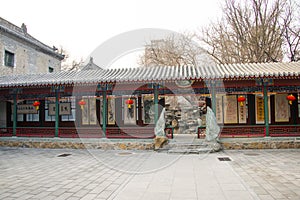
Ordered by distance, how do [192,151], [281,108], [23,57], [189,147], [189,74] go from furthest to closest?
[23,57], [281,108], [189,74], [189,147], [192,151]

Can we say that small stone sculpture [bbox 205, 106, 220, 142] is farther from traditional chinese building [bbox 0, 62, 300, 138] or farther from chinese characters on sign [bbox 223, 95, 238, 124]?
chinese characters on sign [bbox 223, 95, 238, 124]

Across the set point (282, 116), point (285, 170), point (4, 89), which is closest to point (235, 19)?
point (282, 116)

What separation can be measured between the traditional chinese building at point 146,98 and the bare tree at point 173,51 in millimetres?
9354

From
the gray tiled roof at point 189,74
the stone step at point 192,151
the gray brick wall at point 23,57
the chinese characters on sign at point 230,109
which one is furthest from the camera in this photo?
the gray brick wall at point 23,57

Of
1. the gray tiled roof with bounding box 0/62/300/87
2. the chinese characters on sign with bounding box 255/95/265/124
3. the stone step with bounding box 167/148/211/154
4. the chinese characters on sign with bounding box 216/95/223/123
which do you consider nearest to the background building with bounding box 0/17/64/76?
the gray tiled roof with bounding box 0/62/300/87

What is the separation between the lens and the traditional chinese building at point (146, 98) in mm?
9672

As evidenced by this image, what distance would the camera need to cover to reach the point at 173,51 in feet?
69.4

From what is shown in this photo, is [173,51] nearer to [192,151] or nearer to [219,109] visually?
[219,109]

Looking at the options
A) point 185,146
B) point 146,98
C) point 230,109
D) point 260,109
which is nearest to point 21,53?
point 146,98

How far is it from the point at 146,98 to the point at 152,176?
653 centimetres

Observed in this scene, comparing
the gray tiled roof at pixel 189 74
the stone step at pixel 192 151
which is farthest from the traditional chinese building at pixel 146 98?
the stone step at pixel 192 151

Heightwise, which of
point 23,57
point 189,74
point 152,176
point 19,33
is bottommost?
point 152,176

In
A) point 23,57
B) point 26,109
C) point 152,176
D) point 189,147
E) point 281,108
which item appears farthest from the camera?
point 23,57

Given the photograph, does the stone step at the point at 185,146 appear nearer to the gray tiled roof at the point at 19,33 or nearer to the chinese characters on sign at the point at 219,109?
the chinese characters on sign at the point at 219,109
